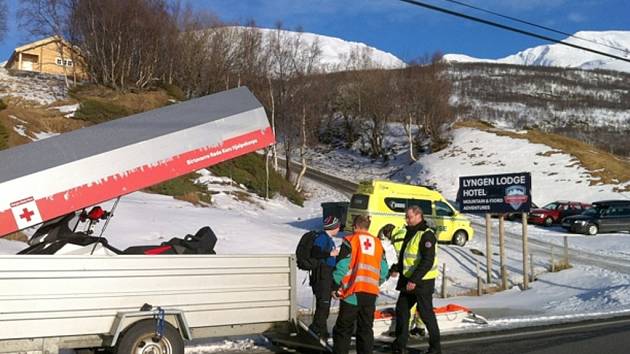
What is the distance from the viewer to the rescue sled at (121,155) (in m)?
6.52

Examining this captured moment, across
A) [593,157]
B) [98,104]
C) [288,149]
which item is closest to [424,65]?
[593,157]

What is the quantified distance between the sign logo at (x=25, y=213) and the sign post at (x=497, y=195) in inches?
535

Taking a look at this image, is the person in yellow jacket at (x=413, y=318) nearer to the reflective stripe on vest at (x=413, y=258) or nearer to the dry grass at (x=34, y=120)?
the reflective stripe on vest at (x=413, y=258)

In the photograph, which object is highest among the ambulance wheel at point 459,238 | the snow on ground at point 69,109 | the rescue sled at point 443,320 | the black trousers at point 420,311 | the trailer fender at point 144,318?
the snow on ground at point 69,109

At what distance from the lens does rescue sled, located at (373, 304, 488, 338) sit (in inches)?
378

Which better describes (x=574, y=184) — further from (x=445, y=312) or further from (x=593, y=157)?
(x=445, y=312)

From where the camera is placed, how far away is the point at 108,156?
22.6 ft

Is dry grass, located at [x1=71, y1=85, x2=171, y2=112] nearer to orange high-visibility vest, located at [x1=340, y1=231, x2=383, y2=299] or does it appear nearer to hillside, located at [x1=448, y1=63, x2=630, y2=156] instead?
orange high-visibility vest, located at [x1=340, y1=231, x2=383, y2=299]

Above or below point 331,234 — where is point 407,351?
below

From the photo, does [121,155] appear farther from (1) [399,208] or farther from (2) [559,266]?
(1) [399,208]

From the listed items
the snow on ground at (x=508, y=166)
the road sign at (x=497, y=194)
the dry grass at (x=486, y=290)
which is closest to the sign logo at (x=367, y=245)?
the dry grass at (x=486, y=290)

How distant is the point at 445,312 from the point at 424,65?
61.2 metres

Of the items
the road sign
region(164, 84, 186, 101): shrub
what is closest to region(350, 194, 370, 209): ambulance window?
the road sign

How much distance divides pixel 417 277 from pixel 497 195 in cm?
1111
